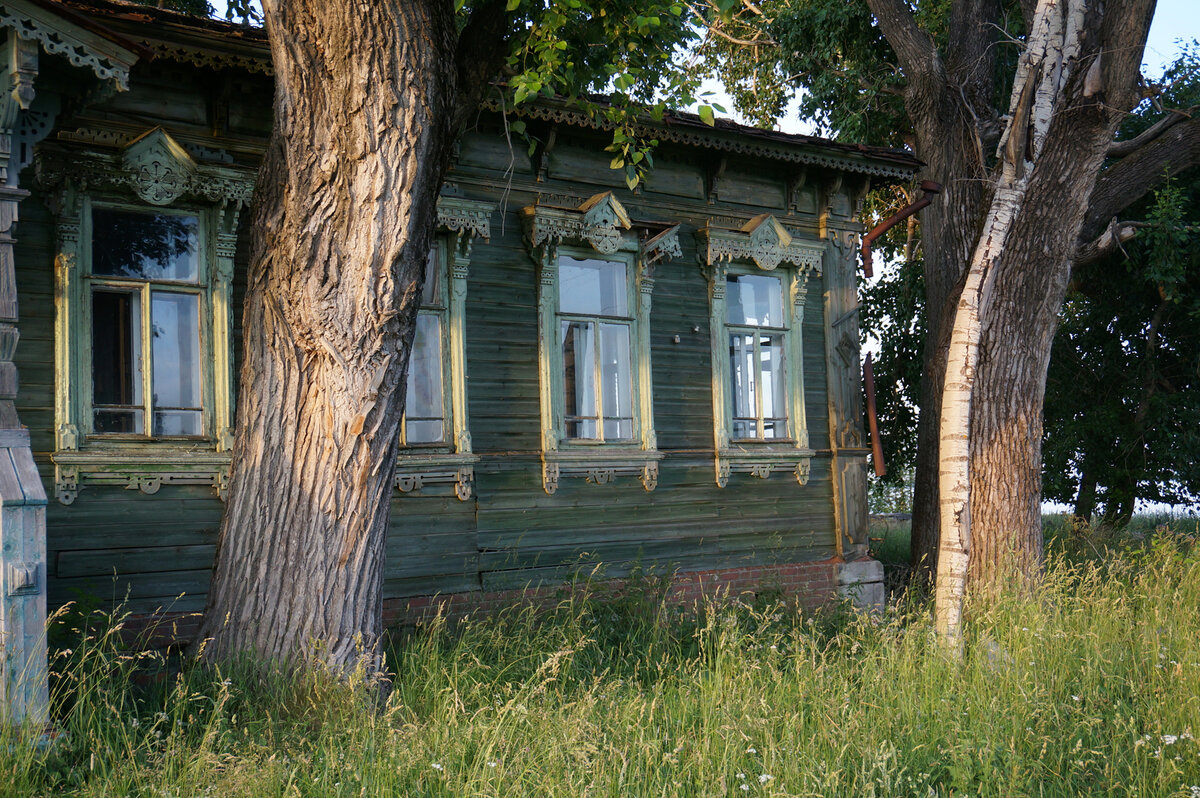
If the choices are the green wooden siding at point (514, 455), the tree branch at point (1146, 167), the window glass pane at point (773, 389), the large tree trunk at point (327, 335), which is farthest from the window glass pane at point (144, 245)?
the tree branch at point (1146, 167)

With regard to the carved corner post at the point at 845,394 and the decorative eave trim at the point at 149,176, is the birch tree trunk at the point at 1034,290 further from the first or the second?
the decorative eave trim at the point at 149,176

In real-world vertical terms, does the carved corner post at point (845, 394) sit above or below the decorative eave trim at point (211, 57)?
below

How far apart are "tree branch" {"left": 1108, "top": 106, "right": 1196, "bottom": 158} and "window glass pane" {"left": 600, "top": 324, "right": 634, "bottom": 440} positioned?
5.77 m

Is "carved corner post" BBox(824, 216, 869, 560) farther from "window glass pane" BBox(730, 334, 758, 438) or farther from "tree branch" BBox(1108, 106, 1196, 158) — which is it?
"tree branch" BBox(1108, 106, 1196, 158)

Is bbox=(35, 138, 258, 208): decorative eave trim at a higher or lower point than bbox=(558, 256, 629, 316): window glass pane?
higher

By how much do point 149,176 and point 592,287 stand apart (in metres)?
3.72

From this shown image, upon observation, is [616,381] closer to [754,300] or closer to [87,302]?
[754,300]

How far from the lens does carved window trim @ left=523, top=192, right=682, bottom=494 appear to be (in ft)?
27.5

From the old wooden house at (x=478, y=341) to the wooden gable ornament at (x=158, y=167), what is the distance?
0.05 feet

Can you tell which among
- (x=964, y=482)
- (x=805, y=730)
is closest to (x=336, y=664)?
(x=805, y=730)

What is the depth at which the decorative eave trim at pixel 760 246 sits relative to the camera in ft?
30.6

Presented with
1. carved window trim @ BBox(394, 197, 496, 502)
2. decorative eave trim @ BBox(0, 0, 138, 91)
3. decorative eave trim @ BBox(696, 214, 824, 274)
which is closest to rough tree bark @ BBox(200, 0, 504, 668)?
decorative eave trim @ BBox(0, 0, 138, 91)

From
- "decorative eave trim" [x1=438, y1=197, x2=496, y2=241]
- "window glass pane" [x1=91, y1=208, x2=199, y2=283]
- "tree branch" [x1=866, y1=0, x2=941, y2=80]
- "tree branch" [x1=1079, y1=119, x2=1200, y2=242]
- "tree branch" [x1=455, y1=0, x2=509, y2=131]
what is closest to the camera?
"tree branch" [x1=455, y1=0, x2=509, y2=131]

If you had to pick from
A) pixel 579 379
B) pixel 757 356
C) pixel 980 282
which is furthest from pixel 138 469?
pixel 980 282
